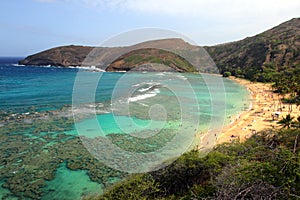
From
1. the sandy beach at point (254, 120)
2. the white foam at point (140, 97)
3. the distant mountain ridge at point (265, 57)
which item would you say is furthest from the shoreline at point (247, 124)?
the distant mountain ridge at point (265, 57)

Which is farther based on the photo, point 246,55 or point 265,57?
point 246,55

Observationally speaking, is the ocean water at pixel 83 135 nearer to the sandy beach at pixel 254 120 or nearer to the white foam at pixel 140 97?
the white foam at pixel 140 97

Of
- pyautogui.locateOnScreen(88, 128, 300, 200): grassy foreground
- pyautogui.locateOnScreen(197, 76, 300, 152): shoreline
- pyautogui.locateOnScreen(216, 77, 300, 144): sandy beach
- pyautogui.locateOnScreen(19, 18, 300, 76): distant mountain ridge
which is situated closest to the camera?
pyautogui.locateOnScreen(88, 128, 300, 200): grassy foreground

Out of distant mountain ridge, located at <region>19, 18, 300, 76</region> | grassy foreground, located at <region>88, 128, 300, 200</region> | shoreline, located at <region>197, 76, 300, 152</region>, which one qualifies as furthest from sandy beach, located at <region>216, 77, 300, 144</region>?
distant mountain ridge, located at <region>19, 18, 300, 76</region>

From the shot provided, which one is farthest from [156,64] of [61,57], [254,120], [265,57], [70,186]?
[70,186]

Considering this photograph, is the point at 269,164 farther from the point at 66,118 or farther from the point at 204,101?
the point at 204,101

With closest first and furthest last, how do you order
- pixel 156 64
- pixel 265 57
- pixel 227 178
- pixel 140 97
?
1. pixel 227 178
2. pixel 140 97
3. pixel 265 57
4. pixel 156 64

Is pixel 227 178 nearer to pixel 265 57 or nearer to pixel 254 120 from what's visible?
pixel 254 120

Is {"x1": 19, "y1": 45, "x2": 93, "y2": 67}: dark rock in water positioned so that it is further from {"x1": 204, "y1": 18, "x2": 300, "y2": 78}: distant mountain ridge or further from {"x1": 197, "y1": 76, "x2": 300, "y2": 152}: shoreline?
{"x1": 197, "y1": 76, "x2": 300, "y2": 152}: shoreline

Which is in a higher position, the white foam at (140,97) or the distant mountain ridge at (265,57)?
the distant mountain ridge at (265,57)
